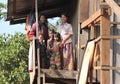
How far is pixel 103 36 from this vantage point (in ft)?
23.0

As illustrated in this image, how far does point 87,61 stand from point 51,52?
3.25 metres

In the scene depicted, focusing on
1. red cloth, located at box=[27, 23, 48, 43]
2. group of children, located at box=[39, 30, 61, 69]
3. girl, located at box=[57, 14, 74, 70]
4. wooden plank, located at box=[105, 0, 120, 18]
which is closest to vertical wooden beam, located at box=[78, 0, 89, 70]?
girl, located at box=[57, 14, 74, 70]

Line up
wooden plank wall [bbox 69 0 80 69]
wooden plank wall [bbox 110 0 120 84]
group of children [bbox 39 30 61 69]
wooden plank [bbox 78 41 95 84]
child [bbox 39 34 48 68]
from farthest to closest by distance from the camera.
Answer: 1. wooden plank wall [bbox 69 0 80 69]
2. group of children [bbox 39 30 61 69]
3. child [bbox 39 34 48 68]
4. wooden plank wall [bbox 110 0 120 84]
5. wooden plank [bbox 78 41 95 84]

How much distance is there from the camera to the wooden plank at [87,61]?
25.3 ft

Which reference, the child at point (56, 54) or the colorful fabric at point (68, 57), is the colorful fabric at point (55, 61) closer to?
the child at point (56, 54)

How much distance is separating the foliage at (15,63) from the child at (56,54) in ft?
46.3

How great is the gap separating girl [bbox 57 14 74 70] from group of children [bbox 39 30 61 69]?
0.41 ft

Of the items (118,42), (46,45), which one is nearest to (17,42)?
(46,45)

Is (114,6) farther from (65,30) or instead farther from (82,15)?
(65,30)

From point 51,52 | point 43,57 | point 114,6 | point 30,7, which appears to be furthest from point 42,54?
point 114,6

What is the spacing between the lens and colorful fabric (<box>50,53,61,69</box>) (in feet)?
35.8

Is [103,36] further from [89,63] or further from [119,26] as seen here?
[119,26]

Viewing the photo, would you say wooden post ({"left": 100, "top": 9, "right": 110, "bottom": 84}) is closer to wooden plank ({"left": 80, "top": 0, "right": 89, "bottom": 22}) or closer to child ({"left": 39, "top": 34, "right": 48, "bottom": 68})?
wooden plank ({"left": 80, "top": 0, "right": 89, "bottom": 22})

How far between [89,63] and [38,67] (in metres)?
2.99
